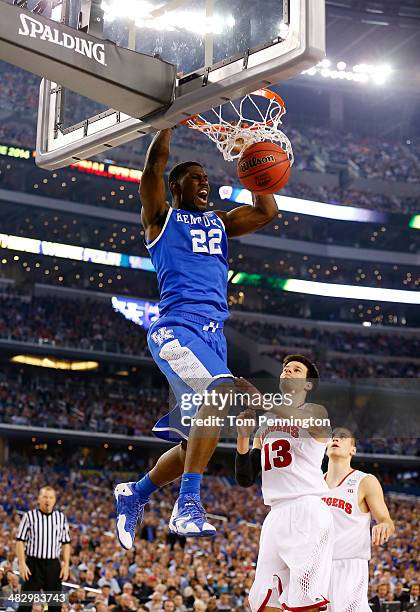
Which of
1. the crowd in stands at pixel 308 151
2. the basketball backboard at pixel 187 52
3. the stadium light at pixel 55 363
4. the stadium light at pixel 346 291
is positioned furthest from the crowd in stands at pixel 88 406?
the basketball backboard at pixel 187 52

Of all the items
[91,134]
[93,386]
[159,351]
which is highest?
[93,386]

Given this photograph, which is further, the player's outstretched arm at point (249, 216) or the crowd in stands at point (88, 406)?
the crowd in stands at point (88, 406)

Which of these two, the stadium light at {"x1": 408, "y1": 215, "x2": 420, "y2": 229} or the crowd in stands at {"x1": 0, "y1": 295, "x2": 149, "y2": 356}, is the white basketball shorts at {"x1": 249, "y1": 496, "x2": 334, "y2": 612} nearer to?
the crowd in stands at {"x1": 0, "y1": 295, "x2": 149, "y2": 356}

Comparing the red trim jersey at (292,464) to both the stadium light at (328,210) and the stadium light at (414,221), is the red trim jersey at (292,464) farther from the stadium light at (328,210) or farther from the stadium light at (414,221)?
the stadium light at (414,221)

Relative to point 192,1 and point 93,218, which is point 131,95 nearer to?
point 192,1

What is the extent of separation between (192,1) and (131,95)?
0.72 m

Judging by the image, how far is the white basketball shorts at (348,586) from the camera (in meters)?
5.67

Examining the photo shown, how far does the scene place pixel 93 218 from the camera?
113 ft

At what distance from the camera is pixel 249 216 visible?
17.4 ft

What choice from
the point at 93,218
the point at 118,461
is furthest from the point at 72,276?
the point at 118,461

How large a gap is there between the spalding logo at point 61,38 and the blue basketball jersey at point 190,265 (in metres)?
1.00

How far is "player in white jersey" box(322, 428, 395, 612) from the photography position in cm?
570

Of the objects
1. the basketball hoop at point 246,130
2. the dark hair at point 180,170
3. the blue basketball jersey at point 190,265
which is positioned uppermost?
the basketball hoop at point 246,130

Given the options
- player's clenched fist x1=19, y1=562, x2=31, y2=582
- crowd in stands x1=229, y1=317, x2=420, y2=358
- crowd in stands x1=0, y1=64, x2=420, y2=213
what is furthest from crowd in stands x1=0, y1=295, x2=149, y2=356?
player's clenched fist x1=19, y1=562, x2=31, y2=582
